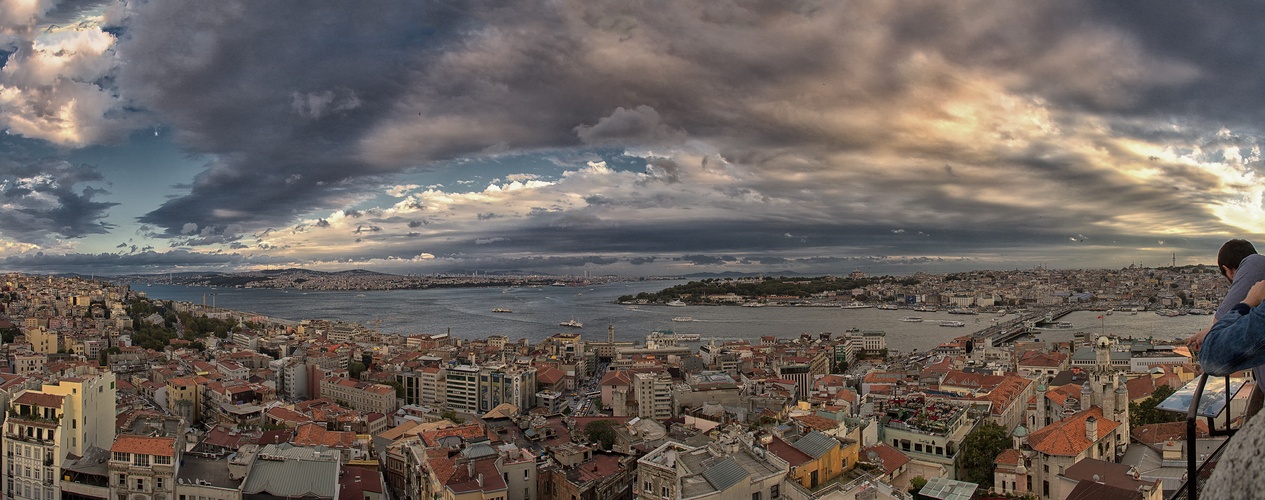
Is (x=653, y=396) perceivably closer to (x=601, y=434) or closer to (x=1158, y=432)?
(x=601, y=434)

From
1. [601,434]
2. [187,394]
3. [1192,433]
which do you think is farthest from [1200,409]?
[187,394]

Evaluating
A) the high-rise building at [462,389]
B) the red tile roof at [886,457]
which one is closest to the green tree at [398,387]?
the high-rise building at [462,389]

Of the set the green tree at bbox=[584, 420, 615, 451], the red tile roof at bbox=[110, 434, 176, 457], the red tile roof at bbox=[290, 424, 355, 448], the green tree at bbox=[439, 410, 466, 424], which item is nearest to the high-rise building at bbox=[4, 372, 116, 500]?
the red tile roof at bbox=[110, 434, 176, 457]

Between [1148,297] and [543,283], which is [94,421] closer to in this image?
[1148,297]

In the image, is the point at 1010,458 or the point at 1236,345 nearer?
the point at 1236,345

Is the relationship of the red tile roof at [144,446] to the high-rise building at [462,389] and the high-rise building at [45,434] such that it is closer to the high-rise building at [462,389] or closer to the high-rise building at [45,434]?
the high-rise building at [45,434]
